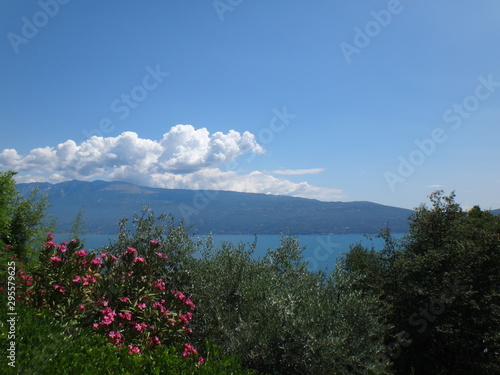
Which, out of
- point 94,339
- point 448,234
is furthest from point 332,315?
point 448,234

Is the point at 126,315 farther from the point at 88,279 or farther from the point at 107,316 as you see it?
the point at 88,279

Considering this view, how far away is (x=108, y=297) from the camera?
9.16 metres

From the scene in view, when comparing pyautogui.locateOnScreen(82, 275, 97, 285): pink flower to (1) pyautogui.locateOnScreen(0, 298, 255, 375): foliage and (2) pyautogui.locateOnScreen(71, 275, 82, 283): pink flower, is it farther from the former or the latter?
(1) pyautogui.locateOnScreen(0, 298, 255, 375): foliage

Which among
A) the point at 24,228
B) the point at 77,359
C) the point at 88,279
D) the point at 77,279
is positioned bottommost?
the point at 77,359

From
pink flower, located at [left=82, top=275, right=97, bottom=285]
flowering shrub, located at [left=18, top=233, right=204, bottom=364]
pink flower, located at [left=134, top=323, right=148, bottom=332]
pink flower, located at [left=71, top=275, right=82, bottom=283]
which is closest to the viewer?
pink flower, located at [left=134, top=323, right=148, bottom=332]

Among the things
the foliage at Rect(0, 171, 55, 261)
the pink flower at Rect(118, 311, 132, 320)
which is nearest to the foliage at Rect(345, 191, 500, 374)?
the pink flower at Rect(118, 311, 132, 320)

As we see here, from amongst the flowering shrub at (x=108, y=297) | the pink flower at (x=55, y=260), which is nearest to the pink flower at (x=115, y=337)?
the flowering shrub at (x=108, y=297)

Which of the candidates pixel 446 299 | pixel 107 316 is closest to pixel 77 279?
pixel 107 316

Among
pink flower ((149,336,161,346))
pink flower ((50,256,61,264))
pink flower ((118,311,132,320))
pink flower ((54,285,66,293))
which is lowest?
pink flower ((149,336,161,346))

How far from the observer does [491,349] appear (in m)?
15.8

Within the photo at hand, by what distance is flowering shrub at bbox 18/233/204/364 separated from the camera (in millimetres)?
8391

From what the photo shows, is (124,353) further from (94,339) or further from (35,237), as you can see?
(35,237)

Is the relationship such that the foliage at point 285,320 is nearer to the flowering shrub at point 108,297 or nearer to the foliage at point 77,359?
the flowering shrub at point 108,297

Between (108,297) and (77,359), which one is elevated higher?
(77,359)
